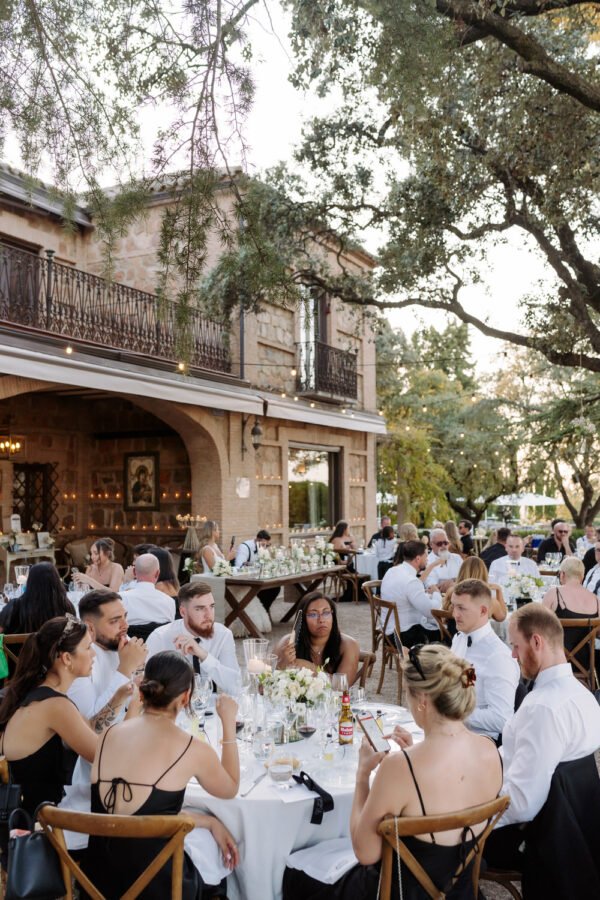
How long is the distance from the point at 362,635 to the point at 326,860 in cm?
745

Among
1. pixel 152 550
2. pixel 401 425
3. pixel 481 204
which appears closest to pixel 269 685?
pixel 152 550

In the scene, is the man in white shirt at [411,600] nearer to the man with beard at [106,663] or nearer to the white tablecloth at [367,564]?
the man with beard at [106,663]

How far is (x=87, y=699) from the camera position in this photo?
3824 millimetres

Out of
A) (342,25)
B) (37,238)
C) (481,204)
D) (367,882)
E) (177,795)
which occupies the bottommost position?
(367,882)

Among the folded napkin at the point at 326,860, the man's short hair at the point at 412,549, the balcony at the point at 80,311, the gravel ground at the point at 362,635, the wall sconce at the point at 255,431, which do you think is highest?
the balcony at the point at 80,311

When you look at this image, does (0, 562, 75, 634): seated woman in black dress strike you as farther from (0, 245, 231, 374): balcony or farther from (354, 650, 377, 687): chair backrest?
(0, 245, 231, 374): balcony

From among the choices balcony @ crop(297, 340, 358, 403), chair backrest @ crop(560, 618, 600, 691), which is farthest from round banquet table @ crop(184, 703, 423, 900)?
balcony @ crop(297, 340, 358, 403)

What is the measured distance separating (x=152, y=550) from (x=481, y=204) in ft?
19.4

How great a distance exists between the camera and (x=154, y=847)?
2543mm

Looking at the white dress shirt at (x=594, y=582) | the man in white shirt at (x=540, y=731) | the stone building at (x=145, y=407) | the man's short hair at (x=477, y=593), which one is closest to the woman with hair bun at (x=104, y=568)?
the stone building at (x=145, y=407)

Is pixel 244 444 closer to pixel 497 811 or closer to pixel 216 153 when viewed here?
pixel 216 153

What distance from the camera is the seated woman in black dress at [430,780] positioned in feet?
7.96

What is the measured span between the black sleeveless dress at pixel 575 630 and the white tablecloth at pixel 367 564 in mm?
7651

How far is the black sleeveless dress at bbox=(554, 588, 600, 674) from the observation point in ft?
20.1
